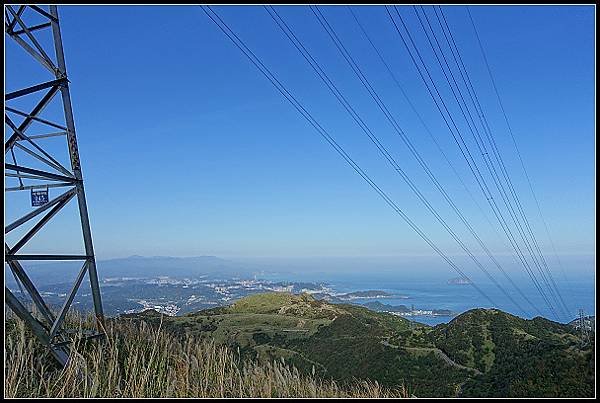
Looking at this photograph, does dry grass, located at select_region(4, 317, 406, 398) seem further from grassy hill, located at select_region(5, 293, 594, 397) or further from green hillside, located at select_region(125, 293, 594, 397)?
green hillside, located at select_region(125, 293, 594, 397)

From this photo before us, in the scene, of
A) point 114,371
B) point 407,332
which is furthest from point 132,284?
point 407,332

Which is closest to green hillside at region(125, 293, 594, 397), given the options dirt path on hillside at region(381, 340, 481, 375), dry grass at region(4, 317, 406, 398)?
dirt path on hillside at region(381, 340, 481, 375)

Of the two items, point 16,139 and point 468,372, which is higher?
point 16,139

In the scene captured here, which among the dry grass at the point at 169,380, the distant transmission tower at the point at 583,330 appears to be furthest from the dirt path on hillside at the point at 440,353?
the dry grass at the point at 169,380

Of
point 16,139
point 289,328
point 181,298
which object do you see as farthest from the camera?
point 289,328

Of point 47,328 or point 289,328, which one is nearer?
point 47,328

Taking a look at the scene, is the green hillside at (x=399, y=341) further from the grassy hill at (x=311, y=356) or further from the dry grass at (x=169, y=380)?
the dry grass at (x=169, y=380)

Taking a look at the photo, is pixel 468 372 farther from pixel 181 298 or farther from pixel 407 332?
pixel 181 298

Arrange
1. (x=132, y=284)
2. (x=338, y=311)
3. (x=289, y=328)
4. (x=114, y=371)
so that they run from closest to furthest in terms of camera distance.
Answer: (x=114, y=371)
(x=132, y=284)
(x=289, y=328)
(x=338, y=311)

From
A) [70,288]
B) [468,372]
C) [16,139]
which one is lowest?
[468,372]
